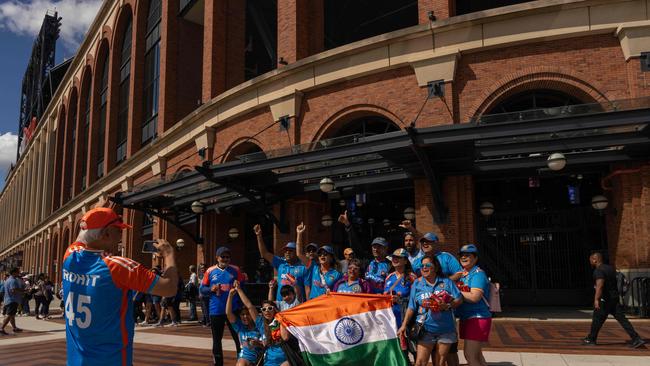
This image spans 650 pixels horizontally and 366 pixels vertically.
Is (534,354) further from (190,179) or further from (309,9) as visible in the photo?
(309,9)

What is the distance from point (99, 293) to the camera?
3.33m

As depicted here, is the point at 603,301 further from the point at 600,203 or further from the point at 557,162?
the point at 600,203

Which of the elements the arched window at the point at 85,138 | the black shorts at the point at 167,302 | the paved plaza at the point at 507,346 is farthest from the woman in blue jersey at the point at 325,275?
the arched window at the point at 85,138

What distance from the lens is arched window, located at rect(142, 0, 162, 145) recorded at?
1153 inches

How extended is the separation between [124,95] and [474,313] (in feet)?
111

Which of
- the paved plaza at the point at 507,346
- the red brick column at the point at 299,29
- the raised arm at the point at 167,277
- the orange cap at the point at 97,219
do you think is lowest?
the paved plaza at the point at 507,346

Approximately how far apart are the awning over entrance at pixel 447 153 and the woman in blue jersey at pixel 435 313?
6.57 metres

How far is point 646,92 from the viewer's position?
13289 millimetres

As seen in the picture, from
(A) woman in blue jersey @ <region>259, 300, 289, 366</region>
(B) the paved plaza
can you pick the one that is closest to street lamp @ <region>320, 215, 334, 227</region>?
(B) the paved plaza

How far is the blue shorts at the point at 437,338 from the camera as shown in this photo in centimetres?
568

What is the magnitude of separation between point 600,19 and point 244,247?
612 inches

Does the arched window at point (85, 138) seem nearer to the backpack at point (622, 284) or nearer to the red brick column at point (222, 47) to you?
the red brick column at point (222, 47)

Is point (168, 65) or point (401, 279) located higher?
point (168, 65)

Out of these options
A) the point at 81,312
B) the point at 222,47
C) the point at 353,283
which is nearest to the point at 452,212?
the point at 353,283
